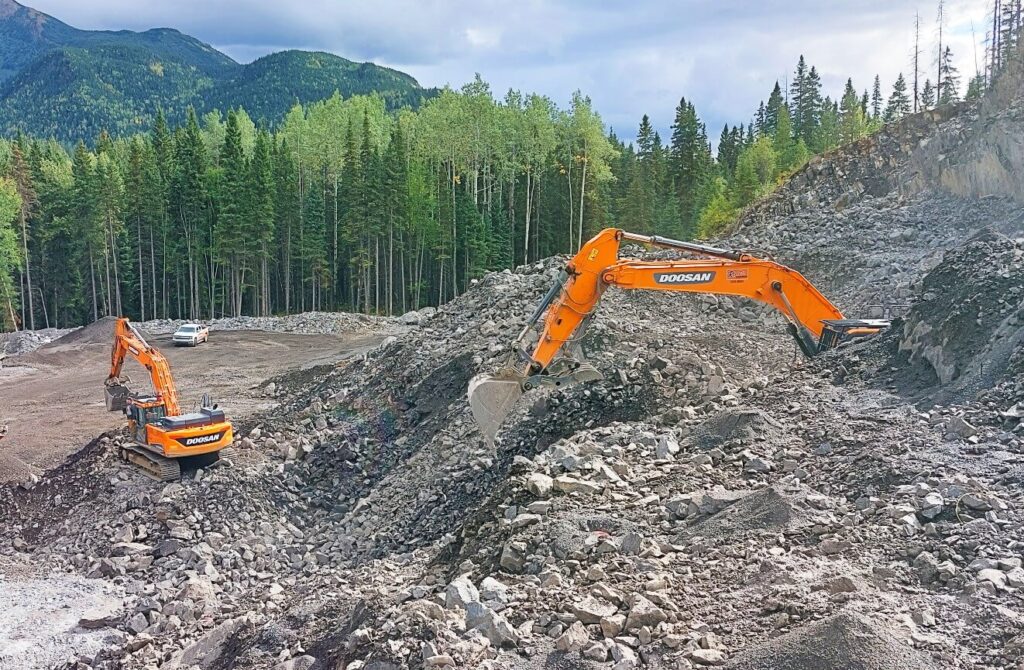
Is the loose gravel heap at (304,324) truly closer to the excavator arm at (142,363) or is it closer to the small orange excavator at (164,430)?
the excavator arm at (142,363)

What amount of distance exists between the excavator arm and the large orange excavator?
728cm

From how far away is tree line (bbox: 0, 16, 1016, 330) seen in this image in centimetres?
4225

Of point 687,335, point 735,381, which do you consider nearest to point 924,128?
point 687,335

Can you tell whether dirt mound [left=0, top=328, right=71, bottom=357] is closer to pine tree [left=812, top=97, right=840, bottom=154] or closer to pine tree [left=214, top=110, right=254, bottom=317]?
pine tree [left=214, top=110, right=254, bottom=317]

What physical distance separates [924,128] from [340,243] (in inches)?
1212

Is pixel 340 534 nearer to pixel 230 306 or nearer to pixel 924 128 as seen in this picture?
pixel 924 128

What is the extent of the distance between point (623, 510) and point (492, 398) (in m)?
2.54

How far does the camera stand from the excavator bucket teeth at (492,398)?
10.2 metres

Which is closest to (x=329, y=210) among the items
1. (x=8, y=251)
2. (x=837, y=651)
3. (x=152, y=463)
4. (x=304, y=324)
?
(x=304, y=324)

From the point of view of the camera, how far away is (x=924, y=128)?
2603 cm

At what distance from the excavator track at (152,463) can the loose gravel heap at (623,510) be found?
0.25m

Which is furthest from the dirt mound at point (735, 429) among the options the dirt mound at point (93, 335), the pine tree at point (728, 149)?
the pine tree at point (728, 149)

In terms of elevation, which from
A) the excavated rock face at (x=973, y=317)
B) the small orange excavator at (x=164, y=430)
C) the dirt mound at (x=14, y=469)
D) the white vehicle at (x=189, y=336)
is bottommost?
the dirt mound at (x=14, y=469)

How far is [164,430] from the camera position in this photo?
14031mm
